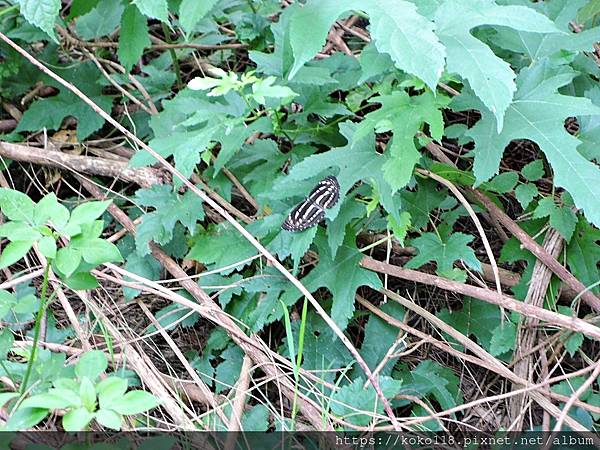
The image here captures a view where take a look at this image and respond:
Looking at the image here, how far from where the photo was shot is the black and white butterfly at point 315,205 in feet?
5.77

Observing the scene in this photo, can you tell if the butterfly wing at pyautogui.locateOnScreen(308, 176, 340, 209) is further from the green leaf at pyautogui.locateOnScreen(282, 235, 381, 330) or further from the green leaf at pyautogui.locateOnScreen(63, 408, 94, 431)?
the green leaf at pyautogui.locateOnScreen(63, 408, 94, 431)

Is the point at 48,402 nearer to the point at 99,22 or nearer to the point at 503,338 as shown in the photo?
the point at 503,338

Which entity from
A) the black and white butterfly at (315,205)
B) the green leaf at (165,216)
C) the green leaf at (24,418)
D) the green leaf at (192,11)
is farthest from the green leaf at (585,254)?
the green leaf at (24,418)

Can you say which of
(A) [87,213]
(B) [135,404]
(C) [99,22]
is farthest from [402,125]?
(C) [99,22]

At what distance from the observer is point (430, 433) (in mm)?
1612

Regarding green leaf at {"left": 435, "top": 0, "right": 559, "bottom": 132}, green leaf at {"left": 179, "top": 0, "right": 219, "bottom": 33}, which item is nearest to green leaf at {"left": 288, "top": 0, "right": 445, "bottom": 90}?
green leaf at {"left": 435, "top": 0, "right": 559, "bottom": 132}

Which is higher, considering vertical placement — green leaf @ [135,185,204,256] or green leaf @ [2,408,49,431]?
green leaf @ [2,408,49,431]

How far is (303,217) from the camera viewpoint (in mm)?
1782

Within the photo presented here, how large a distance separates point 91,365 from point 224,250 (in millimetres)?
670

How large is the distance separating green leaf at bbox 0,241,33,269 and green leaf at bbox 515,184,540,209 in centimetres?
124

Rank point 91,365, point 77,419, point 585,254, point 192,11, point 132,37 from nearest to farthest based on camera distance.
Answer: point 77,419
point 91,365
point 192,11
point 585,254
point 132,37

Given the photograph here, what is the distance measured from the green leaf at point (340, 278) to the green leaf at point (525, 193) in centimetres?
45

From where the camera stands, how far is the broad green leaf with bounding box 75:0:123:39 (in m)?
2.43

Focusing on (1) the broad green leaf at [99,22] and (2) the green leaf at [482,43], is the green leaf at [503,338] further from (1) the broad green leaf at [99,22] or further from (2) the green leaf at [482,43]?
(1) the broad green leaf at [99,22]
